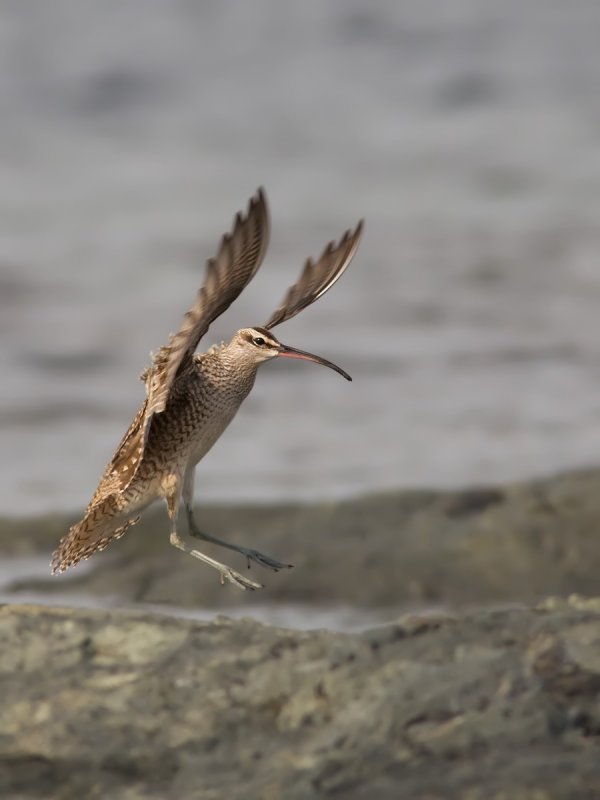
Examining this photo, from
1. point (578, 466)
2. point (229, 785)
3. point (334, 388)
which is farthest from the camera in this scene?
point (334, 388)

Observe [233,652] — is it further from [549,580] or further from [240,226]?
[549,580]

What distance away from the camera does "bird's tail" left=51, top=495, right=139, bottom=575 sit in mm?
6465

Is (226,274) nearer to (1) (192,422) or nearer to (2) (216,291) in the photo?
(2) (216,291)

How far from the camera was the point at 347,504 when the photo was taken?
31.6ft

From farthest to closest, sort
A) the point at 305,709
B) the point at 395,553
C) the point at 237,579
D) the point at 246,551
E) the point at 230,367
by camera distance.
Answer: the point at 395,553 → the point at 246,551 → the point at 230,367 → the point at 237,579 → the point at 305,709

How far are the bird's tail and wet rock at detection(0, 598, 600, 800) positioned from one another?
1.49 metres

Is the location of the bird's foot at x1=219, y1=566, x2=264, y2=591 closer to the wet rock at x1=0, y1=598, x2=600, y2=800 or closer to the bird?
the bird

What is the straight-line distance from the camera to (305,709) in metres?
4.45

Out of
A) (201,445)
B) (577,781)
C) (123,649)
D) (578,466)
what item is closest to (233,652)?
(123,649)

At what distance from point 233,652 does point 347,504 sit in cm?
491

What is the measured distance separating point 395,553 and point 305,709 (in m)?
4.60

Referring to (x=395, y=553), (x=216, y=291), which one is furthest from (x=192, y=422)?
(x=395, y=553)

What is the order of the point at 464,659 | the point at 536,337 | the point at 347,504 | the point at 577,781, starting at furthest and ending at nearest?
the point at 536,337, the point at 347,504, the point at 464,659, the point at 577,781

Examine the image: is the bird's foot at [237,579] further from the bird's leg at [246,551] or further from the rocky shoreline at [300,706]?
the rocky shoreline at [300,706]
